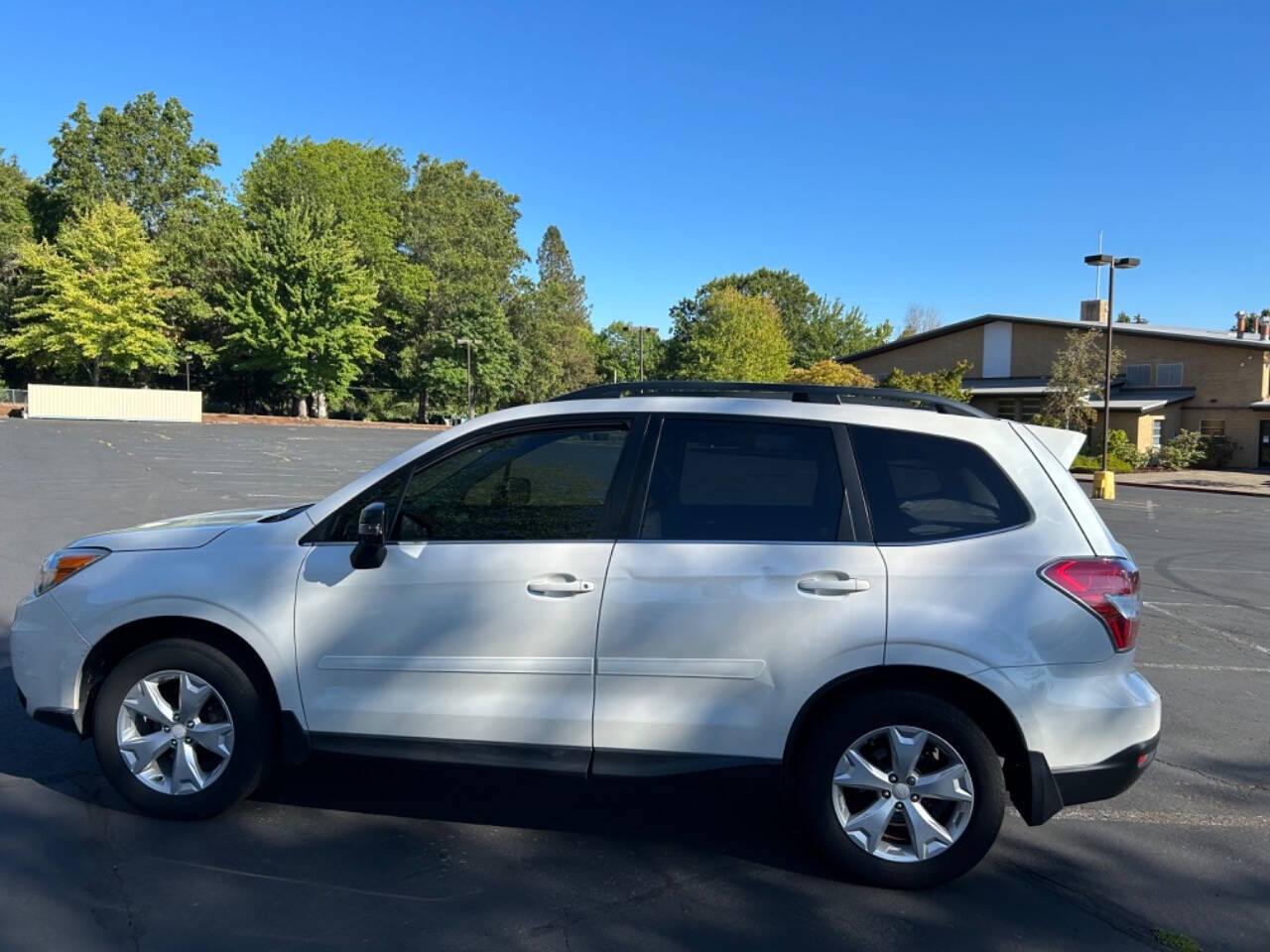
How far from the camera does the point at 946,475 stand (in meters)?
3.42

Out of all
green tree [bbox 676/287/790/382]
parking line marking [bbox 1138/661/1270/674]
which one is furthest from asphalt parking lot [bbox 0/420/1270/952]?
green tree [bbox 676/287/790/382]

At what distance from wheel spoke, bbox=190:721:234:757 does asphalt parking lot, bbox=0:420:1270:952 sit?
33cm

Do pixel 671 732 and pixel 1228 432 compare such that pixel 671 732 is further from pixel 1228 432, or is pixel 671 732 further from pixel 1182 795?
pixel 1228 432

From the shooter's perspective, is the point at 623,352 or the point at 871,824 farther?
the point at 623,352

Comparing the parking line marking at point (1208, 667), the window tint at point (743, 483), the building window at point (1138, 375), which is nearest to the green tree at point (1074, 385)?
the building window at point (1138, 375)

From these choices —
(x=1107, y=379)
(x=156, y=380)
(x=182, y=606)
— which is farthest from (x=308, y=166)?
(x=182, y=606)

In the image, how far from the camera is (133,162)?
198 ft

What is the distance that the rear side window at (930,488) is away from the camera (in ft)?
10.9

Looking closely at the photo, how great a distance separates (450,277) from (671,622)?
6428 centimetres

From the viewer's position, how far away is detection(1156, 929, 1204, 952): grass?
2.95m

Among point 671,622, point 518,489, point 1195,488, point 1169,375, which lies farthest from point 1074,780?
point 1169,375

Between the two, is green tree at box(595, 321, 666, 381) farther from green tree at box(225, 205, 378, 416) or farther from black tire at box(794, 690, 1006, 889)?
black tire at box(794, 690, 1006, 889)

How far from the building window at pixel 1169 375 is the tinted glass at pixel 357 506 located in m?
44.8

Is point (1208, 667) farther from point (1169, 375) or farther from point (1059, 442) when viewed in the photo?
point (1169, 375)
